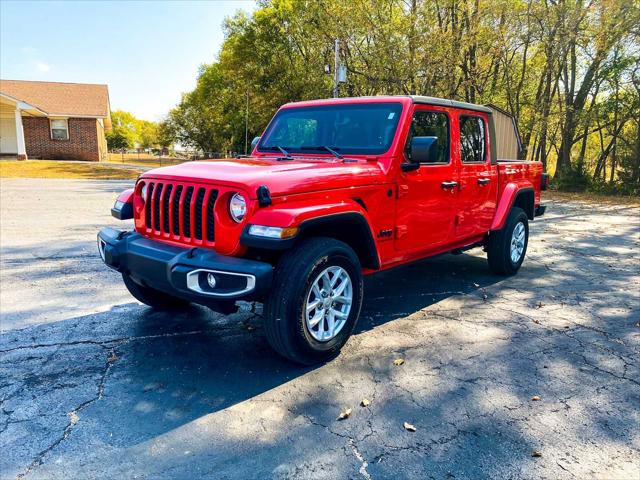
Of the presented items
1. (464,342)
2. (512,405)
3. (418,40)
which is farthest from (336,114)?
(418,40)

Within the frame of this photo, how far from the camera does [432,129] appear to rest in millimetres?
4590

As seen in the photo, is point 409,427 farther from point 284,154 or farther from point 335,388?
point 284,154

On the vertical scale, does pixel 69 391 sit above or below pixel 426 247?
below

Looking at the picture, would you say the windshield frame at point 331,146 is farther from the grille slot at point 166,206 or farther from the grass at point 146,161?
the grass at point 146,161

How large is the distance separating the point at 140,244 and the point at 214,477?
71.3 inches

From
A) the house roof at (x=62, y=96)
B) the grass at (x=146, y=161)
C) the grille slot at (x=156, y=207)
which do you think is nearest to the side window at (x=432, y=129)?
the grille slot at (x=156, y=207)

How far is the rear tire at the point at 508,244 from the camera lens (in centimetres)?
588

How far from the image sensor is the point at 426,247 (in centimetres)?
462

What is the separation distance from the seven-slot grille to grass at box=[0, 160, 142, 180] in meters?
20.3

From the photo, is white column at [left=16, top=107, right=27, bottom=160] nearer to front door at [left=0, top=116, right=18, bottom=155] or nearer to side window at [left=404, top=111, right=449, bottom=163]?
front door at [left=0, top=116, right=18, bottom=155]

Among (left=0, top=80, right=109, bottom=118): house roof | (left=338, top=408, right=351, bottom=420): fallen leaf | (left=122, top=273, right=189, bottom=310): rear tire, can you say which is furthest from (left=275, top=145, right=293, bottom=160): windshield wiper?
(left=0, top=80, right=109, bottom=118): house roof

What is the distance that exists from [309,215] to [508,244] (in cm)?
357

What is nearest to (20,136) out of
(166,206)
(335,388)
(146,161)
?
(146,161)

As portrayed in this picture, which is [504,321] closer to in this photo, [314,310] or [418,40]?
[314,310]
